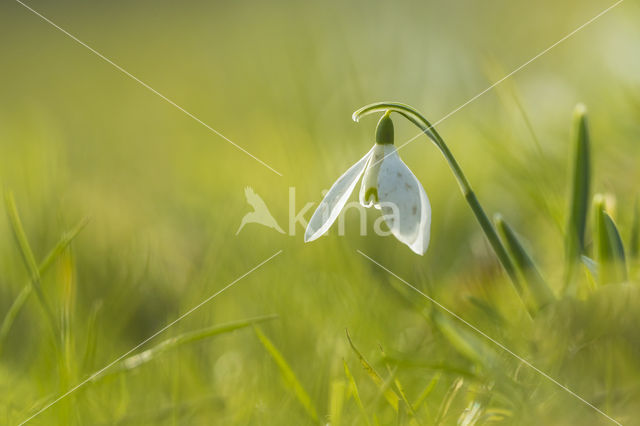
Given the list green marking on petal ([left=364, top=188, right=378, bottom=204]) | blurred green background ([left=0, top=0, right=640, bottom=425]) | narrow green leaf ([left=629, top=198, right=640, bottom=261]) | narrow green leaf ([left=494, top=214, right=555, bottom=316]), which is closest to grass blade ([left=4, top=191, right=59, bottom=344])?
blurred green background ([left=0, top=0, right=640, bottom=425])

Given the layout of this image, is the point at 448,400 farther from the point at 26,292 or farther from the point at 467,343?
the point at 26,292

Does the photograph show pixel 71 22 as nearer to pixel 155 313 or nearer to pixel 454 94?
pixel 454 94

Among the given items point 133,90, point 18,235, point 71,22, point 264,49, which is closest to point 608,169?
point 18,235

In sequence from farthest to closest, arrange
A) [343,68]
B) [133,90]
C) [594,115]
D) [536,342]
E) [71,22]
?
1. [71,22]
2. [133,90]
3. [343,68]
4. [594,115]
5. [536,342]

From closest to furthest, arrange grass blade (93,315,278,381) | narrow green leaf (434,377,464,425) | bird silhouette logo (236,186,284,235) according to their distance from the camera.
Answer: narrow green leaf (434,377,464,425) < grass blade (93,315,278,381) < bird silhouette logo (236,186,284,235)

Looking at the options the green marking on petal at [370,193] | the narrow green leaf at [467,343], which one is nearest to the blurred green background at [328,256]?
the narrow green leaf at [467,343]

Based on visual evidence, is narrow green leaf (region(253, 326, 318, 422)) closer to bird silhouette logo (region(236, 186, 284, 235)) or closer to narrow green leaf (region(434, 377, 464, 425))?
narrow green leaf (region(434, 377, 464, 425))

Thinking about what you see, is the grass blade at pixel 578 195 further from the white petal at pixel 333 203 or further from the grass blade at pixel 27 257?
the grass blade at pixel 27 257
